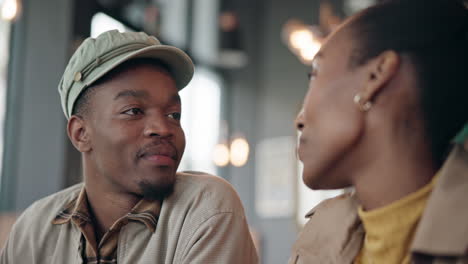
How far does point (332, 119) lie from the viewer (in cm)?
111

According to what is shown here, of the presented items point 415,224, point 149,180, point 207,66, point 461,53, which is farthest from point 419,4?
point 207,66

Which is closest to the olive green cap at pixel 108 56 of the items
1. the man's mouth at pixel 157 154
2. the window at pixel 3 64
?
the man's mouth at pixel 157 154

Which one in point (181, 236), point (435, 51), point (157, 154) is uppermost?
point (435, 51)

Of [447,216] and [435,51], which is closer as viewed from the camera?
[447,216]

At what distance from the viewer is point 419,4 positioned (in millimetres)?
1104

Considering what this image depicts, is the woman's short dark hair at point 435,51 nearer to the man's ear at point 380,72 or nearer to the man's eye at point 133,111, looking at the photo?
the man's ear at point 380,72

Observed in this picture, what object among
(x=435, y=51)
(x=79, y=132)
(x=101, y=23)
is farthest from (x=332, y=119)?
(x=101, y=23)

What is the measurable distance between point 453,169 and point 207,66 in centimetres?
863

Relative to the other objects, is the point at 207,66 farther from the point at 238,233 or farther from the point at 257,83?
the point at 238,233

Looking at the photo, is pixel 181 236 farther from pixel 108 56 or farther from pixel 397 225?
pixel 397 225

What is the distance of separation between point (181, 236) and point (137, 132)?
34 cm

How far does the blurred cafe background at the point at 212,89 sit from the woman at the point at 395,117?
4416mm

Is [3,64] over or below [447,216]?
over

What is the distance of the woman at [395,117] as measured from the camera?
1053 millimetres
